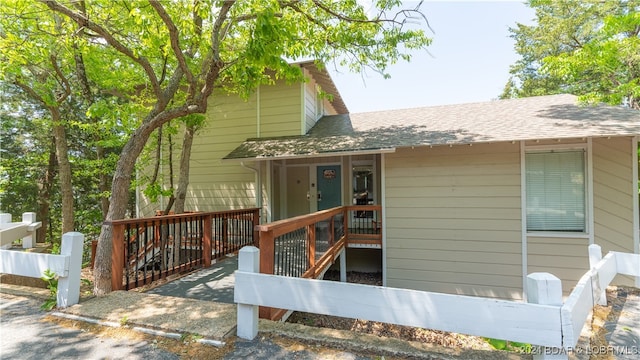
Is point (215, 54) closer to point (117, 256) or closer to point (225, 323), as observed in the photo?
point (117, 256)

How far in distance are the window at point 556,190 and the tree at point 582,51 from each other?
4.54 ft

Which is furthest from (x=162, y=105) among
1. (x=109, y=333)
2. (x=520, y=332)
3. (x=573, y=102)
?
(x=573, y=102)

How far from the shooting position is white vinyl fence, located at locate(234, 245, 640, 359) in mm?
1739

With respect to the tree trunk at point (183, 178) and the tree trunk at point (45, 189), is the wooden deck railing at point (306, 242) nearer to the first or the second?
the tree trunk at point (183, 178)

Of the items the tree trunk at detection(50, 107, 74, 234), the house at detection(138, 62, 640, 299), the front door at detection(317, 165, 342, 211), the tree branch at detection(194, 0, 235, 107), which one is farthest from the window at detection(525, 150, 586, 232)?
the tree trunk at detection(50, 107, 74, 234)

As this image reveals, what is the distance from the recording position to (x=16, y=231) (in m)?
5.39

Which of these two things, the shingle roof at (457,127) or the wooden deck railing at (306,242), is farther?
the shingle roof at (457,127)

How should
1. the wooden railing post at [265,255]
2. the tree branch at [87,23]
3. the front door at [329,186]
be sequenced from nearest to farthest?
the wooden railing post at [265,255] < the tree branch at [87,23] < the front door at [329,186]

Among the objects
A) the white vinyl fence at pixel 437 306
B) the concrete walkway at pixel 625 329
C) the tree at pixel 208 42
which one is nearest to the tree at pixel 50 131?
the tree at pixel 208 42

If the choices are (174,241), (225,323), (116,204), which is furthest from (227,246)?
(225,323)

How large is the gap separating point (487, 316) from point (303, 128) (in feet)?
22.8

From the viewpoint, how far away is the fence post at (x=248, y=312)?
93.3 inches

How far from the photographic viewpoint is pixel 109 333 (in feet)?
8.18

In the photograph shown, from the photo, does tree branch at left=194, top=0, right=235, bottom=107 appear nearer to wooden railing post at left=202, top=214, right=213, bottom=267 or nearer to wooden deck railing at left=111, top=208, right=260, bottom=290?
wooden deck railing at left=111, top=208, right=260, bottom=290
